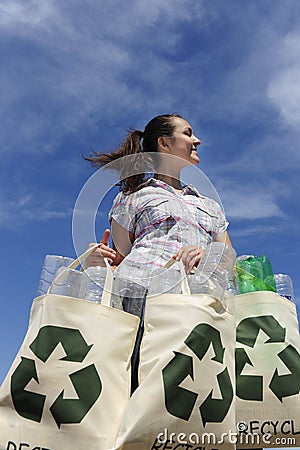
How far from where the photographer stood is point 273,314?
251 cm

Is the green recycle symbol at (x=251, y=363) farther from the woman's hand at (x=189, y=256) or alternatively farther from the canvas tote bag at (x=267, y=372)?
the woman's hand at (x=189, y=256)

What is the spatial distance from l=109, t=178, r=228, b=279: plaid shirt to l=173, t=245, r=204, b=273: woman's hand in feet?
0.41

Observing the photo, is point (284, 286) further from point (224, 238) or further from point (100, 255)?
point (100, 255)

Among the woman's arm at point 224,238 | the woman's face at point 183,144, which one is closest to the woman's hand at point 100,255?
the woman's arm at point 224,238

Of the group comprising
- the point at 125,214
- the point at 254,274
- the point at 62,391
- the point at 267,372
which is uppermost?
the point at 125,214

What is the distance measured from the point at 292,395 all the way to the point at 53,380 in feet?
3.26

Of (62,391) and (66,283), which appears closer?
(62,391)

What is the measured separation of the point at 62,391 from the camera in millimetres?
2113

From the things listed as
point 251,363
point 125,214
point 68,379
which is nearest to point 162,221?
point 125,214

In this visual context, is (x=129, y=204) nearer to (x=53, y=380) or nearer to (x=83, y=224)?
(x=83, y=224)

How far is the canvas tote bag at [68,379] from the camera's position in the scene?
6.79 feet

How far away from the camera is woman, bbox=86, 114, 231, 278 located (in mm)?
2607

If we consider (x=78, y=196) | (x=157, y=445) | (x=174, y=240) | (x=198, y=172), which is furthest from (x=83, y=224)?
(x=157, y=445)

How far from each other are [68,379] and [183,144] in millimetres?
1464
